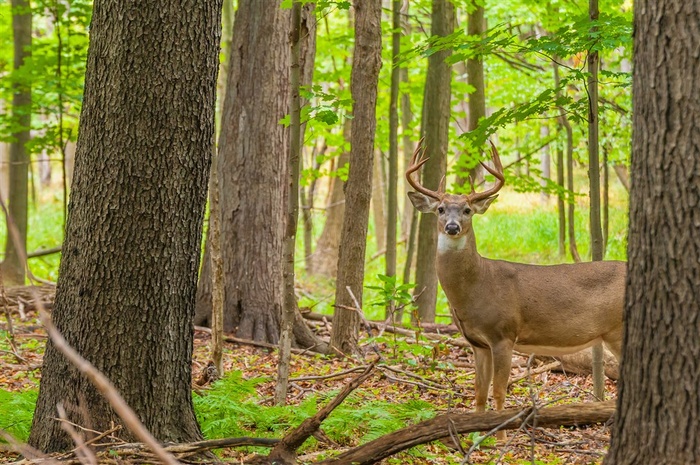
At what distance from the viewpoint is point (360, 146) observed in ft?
26.6

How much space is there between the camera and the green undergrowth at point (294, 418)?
17.6 feet

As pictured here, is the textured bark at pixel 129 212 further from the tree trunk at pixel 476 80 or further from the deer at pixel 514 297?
the tree trunk at pixel 476 80

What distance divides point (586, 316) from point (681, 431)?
3.88m

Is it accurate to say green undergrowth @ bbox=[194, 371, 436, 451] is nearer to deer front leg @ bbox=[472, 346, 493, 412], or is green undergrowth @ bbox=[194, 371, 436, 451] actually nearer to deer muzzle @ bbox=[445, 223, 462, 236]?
deer front leg @ bbox=[472, 346, 493, 412]

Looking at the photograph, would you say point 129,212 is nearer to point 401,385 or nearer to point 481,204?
point 481,204

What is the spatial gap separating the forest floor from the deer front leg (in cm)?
25

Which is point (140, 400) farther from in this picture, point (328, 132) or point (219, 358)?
point (328, 132)

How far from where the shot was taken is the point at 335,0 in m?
6.91

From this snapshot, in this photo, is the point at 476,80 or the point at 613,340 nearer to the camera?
the point at 613,340

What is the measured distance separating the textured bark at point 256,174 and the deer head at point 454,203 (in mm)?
2467

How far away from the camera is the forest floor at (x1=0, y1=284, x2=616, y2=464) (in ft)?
17.0

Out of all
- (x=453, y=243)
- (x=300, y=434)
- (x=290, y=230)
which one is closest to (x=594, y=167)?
(x=453, y=243)

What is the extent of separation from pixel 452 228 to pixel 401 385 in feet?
5.16

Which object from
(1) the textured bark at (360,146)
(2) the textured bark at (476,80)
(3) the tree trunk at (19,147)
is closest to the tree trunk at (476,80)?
(2) the textured bark at (476,80)
